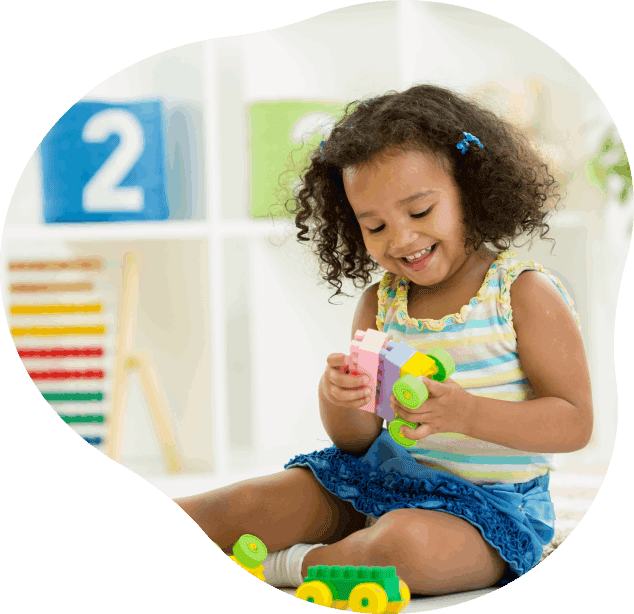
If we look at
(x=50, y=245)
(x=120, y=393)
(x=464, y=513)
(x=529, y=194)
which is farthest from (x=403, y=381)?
(x=50, y=245)

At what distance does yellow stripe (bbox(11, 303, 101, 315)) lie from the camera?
120 centimetres

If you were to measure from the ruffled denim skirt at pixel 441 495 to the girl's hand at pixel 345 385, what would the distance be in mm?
110

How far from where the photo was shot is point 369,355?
42.1 inches

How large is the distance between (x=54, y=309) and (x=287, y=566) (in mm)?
463

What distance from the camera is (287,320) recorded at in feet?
3.86

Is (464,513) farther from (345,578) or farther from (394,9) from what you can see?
(394,9)

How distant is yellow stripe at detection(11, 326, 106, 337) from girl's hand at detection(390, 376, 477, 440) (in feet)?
1.40

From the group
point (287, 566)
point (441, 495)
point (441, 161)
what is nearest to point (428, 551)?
point (441, 495)

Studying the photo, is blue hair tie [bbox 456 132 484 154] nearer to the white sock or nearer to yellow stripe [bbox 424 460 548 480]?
yellow stripe [bbox 424 460 548 480]

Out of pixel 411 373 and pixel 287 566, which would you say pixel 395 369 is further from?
pixel 287 566

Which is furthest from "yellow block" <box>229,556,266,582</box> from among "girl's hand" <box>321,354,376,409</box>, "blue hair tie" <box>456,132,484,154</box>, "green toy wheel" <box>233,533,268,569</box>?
"blue hair tie" <box>456,132,484,154</box>

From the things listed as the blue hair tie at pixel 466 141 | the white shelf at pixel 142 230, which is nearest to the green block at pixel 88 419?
the white shelf at pixel 142 230

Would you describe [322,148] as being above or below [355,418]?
above

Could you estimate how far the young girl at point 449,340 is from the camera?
3.48ft
